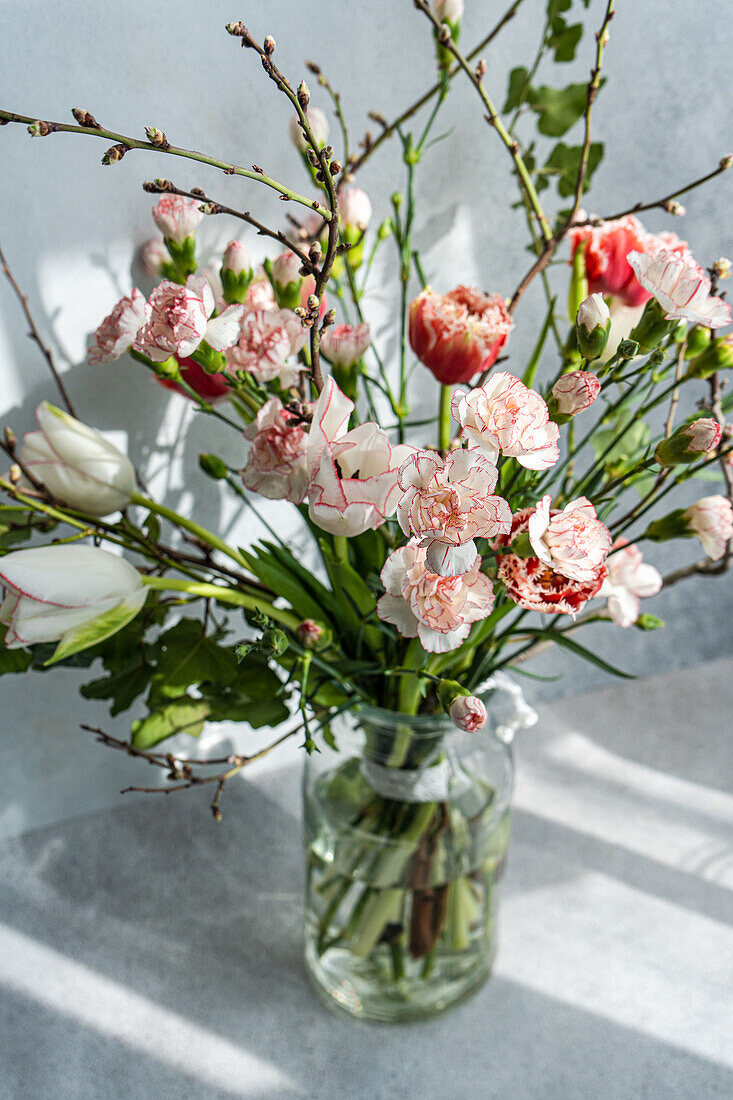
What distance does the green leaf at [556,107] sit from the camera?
660 millimetres

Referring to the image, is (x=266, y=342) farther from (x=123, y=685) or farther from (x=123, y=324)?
(x=123, y=685)

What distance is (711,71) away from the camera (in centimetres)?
77

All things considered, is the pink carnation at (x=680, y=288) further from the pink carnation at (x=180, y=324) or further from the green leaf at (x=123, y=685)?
the green leaf at (x=123, y=685)

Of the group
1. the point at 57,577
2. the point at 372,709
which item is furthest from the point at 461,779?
the point at 57,577

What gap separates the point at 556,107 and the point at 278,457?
402 mm

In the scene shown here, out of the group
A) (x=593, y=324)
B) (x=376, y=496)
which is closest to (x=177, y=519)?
(x=376, y=496)

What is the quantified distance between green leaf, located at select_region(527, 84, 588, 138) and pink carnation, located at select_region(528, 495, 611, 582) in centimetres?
39

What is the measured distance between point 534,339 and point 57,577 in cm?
52

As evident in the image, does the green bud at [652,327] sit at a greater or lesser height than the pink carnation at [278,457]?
greater

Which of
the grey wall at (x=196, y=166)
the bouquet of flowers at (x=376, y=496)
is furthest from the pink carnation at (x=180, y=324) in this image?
the grey wall at (x=196, y=166)

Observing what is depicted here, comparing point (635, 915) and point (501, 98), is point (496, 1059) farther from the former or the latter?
point (501, 98)

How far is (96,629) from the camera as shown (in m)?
0.49

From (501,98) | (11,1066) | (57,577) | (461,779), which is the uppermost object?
(501,98)

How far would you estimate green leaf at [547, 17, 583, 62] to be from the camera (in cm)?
65
